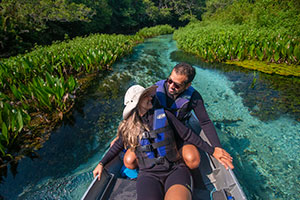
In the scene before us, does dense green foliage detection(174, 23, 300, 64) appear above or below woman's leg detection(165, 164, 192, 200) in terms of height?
above

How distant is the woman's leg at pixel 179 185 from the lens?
1.47m

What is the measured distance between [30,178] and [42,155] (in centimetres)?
50

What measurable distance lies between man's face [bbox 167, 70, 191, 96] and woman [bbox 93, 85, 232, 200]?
0.45 metres

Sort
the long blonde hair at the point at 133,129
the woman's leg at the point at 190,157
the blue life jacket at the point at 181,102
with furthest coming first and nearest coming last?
the blue life jacket at the point at 181,102
the woman's leg at the point at 190,157
the long blonde hair at the point at 133,129

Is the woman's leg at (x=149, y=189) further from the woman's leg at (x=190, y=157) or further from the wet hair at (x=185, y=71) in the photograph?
the wet hair at (x=185, y=71)

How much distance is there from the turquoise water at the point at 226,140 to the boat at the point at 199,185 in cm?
64

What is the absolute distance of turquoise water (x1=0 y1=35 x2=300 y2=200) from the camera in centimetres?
251

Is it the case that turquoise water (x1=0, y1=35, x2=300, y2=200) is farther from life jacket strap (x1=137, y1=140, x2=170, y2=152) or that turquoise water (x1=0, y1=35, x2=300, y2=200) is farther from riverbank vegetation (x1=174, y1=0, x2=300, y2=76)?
life jacket strap (x1=137, y1=140, x2=170, y2=152)

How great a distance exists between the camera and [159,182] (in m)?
1.68

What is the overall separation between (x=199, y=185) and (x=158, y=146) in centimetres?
88

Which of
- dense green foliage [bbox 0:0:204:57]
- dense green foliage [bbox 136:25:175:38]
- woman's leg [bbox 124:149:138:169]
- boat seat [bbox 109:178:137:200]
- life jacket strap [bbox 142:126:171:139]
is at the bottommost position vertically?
boat seat [bbox 109:178:137:200]

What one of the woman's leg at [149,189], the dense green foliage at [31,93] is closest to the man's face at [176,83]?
the woman's leg at [149,189]

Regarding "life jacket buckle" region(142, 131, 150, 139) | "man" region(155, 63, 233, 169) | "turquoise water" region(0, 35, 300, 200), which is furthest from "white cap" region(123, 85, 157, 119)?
"turquoise water" region(0, 35, 300, 200)

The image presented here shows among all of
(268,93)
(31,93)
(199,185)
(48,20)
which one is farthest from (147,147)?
(48,20)
